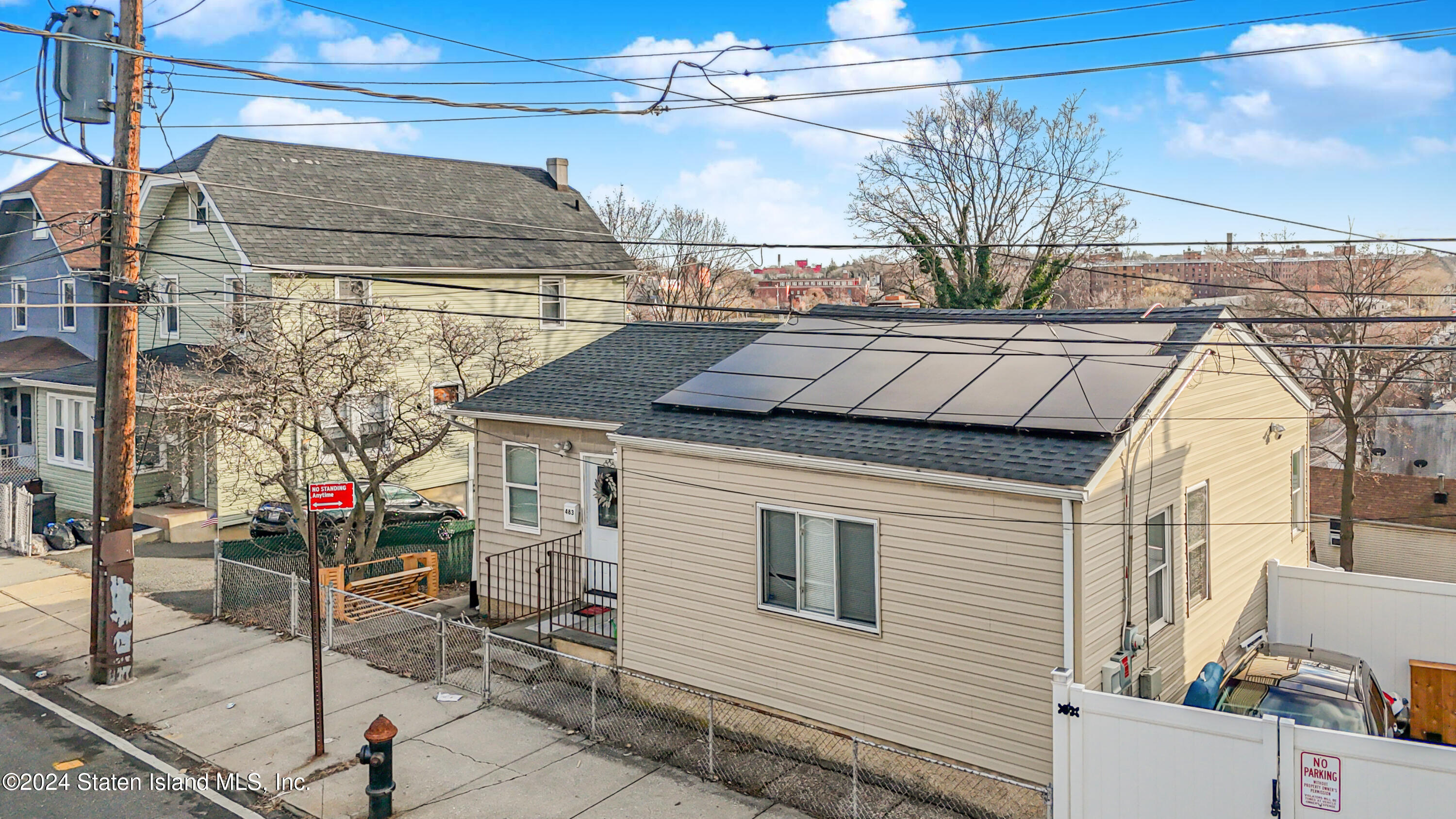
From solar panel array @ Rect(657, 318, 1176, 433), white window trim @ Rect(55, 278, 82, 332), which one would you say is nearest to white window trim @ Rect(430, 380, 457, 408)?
white window trim @ Rect(55, 278, 82, 332)

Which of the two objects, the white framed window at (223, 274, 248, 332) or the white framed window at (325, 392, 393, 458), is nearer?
the white framed window at (223, 274, 248, 332)

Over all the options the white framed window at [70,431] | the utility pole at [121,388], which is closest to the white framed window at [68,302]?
the white framed window at [70,431]

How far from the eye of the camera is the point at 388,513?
22734 millimetres

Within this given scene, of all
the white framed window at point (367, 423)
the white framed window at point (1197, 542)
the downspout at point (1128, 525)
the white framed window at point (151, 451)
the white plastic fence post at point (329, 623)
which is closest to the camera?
the downspout at point (1128, 525)

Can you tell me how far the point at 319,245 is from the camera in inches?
961

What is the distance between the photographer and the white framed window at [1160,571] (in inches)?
411

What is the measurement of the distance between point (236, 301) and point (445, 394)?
259 inches

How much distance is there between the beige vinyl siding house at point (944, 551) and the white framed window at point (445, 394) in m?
12.3

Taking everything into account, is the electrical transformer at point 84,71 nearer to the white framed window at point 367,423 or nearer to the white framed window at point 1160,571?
the white framed window at point 367,423

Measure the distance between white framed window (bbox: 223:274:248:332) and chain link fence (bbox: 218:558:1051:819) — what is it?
4723mm

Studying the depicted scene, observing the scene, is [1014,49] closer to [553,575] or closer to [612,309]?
[553,575]

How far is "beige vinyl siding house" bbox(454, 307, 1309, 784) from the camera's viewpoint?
9125mm

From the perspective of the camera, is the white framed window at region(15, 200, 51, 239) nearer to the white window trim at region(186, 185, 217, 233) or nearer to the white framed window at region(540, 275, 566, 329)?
the white window trim at region(186, 185, 217, 233)

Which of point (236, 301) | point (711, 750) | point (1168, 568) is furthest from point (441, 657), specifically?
point (236, 301)
